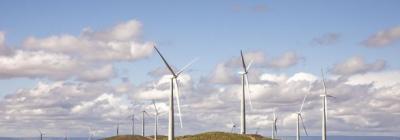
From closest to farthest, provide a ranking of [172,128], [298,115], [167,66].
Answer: [172,128]
[167,66]
[298,115]

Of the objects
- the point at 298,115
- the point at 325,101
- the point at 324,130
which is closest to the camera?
the point at 324,130

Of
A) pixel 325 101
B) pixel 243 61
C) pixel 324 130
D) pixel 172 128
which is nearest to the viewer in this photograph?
pixel 172 128

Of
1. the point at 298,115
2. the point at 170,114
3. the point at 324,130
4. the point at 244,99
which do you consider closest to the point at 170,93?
the point at 170,114

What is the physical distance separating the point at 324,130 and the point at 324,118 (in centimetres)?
300

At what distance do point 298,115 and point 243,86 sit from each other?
2300cm

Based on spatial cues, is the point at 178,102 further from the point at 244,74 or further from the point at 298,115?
the point at 298,115

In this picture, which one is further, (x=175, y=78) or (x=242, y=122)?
(x=242, y=122)

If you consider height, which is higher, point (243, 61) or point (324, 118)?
point (243, 61)

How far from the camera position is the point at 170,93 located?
11075 centimetres

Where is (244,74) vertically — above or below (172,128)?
above

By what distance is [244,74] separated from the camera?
18275cm

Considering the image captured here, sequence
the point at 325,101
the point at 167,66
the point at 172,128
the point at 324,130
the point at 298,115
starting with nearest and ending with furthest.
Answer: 1. the point at 172,128
2. the point at 167,66
3. the point at 324,130
4. the point at 325,101
5. the point at 298,115

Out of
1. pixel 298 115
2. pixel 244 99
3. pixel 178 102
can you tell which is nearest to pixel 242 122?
pixel 244 99

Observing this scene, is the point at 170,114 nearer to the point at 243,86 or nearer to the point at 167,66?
the point at 167,66
